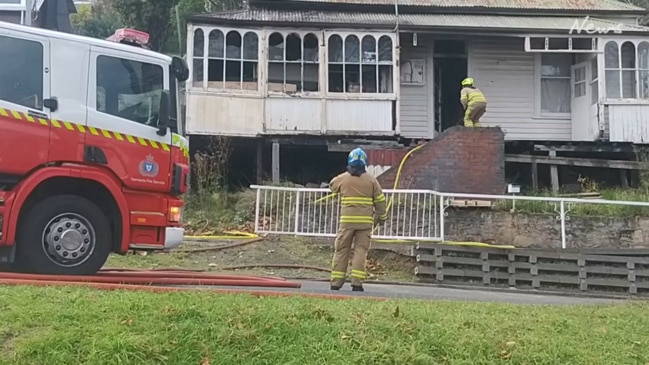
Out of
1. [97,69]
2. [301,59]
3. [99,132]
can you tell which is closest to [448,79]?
[301,59]

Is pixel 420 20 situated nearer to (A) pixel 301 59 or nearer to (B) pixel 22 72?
(A) pixel 301 59

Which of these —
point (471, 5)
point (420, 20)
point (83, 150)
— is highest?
point (471, 5)

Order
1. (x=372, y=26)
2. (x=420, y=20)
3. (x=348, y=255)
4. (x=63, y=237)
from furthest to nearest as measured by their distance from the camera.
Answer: (x=420, y=20) < (x=372, y=26) < (x=348, y=255) < (x=63, y=237)

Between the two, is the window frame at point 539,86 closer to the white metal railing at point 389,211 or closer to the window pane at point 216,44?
the white metal railing at point 389,211

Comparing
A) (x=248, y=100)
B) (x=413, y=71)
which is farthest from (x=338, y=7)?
(x=248, y=100)

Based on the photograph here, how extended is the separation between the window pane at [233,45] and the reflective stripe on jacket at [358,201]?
8.79m

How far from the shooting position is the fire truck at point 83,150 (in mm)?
6867

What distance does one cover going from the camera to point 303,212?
13383mm

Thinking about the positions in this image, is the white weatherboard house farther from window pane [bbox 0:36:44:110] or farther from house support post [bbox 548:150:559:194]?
window pane [bbox 0:36:44:110]

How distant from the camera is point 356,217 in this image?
8.31 meters

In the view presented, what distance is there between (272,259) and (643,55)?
37.3ft

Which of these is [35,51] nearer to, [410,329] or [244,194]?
[410,329]

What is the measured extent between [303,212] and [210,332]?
28.6 feet

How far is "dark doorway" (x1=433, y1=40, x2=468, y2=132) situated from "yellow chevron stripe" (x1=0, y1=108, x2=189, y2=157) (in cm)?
1235
